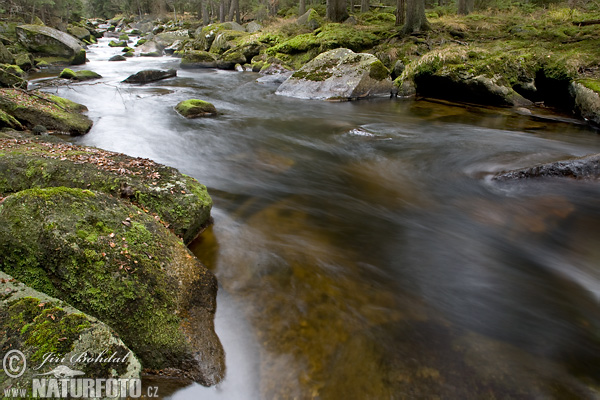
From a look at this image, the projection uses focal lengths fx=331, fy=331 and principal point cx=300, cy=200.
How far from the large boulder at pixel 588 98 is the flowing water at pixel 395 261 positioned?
0.58m

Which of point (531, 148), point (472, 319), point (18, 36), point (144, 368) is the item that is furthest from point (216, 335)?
point (18, 36)

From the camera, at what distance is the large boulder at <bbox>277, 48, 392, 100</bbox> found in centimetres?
1289

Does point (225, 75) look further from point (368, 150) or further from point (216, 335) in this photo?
point (216, 335)

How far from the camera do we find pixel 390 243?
4.45m

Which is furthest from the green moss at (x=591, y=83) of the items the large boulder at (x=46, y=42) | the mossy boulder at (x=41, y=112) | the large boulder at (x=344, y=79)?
the large boulder at (x=46, y=42)

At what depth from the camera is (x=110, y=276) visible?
253cm

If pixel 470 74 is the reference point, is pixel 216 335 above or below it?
below

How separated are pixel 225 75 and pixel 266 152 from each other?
1271cm

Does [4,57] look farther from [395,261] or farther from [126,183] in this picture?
[395,261]

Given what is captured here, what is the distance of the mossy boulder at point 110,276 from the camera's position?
8.07 feet

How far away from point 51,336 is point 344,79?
507 inches

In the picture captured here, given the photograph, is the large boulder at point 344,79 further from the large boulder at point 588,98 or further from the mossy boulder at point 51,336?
the mossy boulder at point 51,336

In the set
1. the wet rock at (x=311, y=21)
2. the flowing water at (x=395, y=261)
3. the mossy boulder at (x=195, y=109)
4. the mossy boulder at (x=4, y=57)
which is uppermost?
the wet rock at (x=311, y=21)

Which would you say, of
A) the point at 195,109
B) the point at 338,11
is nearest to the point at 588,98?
the point at 195,109
